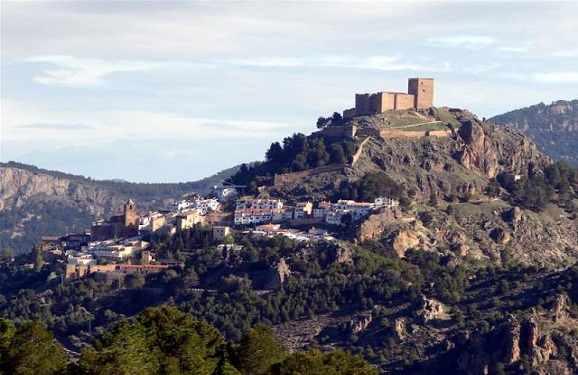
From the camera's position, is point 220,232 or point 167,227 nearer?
point 220,232

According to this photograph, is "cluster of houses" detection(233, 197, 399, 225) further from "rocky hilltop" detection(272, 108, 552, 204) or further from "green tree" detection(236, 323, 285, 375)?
"green tree" detection(236, 323, 285, 375)

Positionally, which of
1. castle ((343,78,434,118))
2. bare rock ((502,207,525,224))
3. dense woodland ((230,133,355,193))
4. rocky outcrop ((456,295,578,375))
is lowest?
rocky outcrop ((456,295,578,375))

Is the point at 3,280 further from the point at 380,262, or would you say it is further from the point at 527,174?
the point at 527,174

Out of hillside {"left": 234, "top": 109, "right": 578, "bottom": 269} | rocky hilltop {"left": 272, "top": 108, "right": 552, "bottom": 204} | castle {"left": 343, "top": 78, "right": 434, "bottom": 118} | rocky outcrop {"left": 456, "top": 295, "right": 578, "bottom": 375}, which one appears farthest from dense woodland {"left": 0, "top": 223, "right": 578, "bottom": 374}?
castle {"left": 343, "top": 78, "right": 434, "bottom": 118}

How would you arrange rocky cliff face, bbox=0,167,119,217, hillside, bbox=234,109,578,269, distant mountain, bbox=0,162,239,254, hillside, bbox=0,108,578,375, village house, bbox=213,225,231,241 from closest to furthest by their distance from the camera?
hillside, bbox=0,108,578,375 < village house, bbox=213,225,231,241 < hillside, bbox=234,109,578,269 < distant mountain, bbox=0,162,239,254 < rocky cliff face, bbox=0,167,119,217

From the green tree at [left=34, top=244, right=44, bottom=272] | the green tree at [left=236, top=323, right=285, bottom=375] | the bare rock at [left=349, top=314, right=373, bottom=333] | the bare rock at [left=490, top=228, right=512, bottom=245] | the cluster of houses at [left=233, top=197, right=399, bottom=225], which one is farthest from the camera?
the bare rock at [left=490, top=228, right=512, bottom=245]

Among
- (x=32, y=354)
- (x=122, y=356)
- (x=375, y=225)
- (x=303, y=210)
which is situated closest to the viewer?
(x=122, y=356)

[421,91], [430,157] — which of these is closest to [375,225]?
[430,157]

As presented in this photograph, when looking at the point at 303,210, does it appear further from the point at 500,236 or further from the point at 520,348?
the point at 520,348
